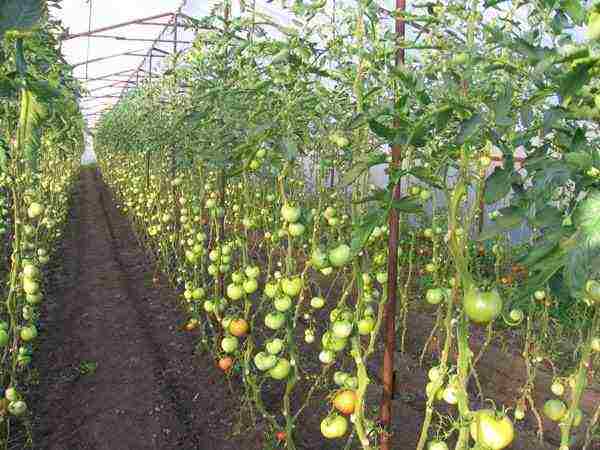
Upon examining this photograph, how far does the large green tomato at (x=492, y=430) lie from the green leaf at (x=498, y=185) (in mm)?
609

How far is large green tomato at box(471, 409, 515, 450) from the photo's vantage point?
1263 mm

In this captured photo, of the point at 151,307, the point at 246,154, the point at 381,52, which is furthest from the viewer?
the point at 151,307

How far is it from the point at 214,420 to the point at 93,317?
1.99m

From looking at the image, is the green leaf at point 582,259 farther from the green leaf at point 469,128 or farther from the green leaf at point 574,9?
the green leaf at point 574,9

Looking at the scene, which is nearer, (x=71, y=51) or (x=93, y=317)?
(x=93, y=317)

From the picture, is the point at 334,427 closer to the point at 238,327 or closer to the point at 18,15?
the point at 238,327

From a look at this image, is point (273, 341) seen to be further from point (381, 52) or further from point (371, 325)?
point (381, 52)

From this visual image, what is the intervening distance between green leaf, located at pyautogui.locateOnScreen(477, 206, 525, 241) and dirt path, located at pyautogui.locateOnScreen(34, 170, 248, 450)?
87.5 inches

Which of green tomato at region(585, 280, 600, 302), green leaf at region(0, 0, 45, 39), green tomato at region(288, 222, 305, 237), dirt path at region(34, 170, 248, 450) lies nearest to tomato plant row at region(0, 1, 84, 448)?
green leaf at region(0, 0, 45, 39)

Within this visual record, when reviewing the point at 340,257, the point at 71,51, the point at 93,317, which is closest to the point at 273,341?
the point at 340,257

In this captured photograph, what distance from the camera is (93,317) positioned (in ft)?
14.5

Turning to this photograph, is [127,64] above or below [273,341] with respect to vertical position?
above

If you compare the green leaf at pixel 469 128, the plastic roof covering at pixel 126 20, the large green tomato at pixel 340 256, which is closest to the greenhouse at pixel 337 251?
the green leaf at pixel 469 128

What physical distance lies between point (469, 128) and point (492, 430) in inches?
31.2
